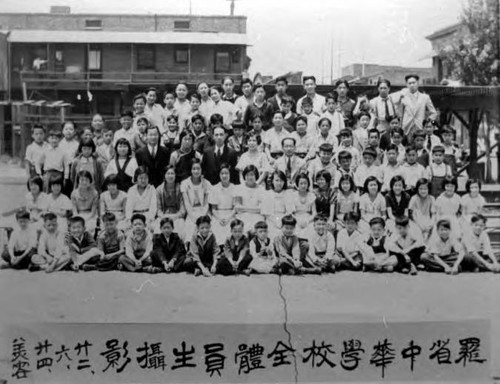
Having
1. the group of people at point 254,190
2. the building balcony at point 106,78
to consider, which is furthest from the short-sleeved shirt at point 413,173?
the building balcony at point 106,78

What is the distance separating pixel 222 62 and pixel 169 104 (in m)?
0.43

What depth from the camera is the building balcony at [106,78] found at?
444cm

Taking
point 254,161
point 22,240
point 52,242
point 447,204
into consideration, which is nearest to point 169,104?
point 254,161

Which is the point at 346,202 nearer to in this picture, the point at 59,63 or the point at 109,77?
the point at 109,77

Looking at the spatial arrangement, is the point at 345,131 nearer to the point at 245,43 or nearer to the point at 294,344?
the point at 245,43

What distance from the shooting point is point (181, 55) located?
4504 mm

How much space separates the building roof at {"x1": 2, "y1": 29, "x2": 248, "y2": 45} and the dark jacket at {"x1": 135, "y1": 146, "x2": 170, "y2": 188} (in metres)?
0.68

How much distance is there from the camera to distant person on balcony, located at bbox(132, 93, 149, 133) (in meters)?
4.47

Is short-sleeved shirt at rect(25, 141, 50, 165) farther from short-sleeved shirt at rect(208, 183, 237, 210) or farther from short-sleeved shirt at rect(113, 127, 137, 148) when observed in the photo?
short-sleeved shirt at rect(208, 183, 237, 210)

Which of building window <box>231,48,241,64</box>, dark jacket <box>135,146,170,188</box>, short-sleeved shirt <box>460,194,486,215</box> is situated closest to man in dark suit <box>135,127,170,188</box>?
dark jacket <box>135,146,170,188</box>

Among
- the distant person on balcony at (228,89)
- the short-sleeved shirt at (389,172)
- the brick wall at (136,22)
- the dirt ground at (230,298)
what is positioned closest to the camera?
the dirt ground at (230,298)

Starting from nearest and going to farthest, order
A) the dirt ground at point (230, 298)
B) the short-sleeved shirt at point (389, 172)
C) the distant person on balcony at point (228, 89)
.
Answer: the dirt ground at point (230, 298) → the distant person on balcony at point (228, 89) → the short-sleeved shirt at point (389, 172)

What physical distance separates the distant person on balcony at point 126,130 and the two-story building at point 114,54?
0.07m

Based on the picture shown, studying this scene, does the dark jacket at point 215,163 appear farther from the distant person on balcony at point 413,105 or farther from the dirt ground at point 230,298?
the distant person on balcony at point 413,105
